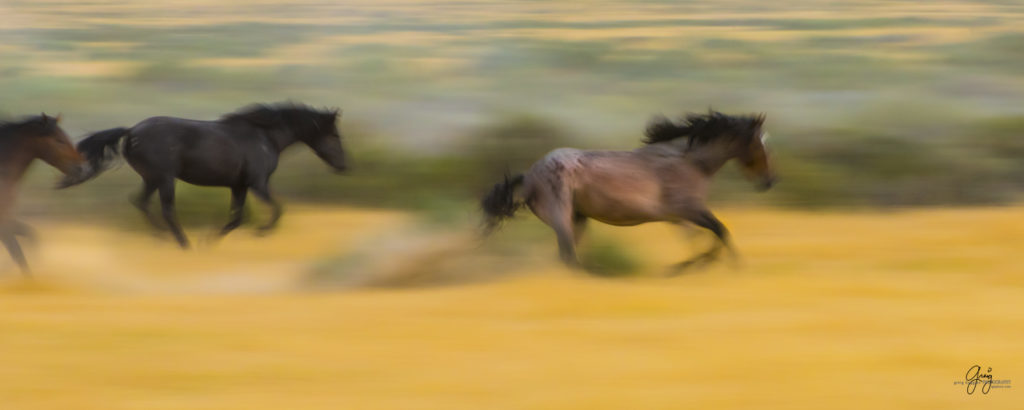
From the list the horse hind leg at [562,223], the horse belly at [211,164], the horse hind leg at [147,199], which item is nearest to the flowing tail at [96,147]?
the horse hind leg at [147,199]

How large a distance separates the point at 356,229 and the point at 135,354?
5.55 m

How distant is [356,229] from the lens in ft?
38.0

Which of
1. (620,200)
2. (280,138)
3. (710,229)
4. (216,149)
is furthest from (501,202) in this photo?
(216,149)

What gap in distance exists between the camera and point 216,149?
372 inches

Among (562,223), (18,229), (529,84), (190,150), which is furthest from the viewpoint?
(529,84)

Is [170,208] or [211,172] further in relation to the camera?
[170,208]

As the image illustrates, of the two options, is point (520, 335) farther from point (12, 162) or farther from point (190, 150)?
point (190, 150)

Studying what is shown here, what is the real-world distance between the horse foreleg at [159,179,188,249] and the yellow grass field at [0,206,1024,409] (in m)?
0.16

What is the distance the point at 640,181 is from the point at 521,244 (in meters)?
0.89

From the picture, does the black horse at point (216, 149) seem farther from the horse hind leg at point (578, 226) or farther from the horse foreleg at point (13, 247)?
the horse hind leg at point (578, 226)

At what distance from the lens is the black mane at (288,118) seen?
9.68 m

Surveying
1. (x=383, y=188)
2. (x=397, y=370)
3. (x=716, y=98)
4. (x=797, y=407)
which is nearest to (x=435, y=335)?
(x=397, y=370)

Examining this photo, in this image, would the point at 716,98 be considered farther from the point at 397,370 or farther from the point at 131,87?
the point at 397,370

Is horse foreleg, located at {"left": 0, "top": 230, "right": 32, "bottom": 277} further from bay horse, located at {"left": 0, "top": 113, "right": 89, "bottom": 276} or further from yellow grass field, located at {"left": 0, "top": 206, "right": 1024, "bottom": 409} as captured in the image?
yellow grass field, located at {"left": 0, "top": 206, "right": 1024, "bottom": 409}
